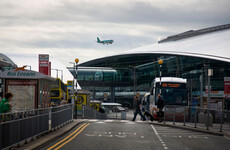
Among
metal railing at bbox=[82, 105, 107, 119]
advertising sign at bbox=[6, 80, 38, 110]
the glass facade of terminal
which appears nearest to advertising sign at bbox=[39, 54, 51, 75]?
metal railing at bbox=[82, 105, 107, 119]

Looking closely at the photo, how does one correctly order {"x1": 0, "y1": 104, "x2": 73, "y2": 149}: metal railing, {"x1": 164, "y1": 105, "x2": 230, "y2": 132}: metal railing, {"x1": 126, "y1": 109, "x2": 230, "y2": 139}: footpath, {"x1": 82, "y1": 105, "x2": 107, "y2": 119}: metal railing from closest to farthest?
{"x1": 0, "y1": 104, "x2": 73, "y2": 149}: metal railing, {"x1": 126, "y1": 109, "x2": 230, "y2": 139}: footpath, {"x1": 164, "y1": 105, "x2": 230, "y2": 132}: metal railing, {"x1": 82, "y1": 105, "x2": 107, "y2": 119}: metal railing

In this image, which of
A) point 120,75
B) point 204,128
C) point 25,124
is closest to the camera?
point 25,124

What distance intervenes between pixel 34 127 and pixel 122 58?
86.0 metres

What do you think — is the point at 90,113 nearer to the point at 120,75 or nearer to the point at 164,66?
the point at 164,66

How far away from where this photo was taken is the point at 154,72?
88.2 m

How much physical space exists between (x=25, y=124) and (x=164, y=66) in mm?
69068

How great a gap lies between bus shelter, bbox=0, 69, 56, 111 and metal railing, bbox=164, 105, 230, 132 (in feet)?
30.0

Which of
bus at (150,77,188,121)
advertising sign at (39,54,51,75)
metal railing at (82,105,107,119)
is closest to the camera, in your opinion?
advertising sign at (39,54,51,75)

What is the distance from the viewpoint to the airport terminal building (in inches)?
2586

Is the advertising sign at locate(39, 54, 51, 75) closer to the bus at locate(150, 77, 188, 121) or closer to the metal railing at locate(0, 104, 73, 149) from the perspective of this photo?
the bus at locate(150, 77, 188, 121)

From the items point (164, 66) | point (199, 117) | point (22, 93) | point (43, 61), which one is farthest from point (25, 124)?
point (164, 66)

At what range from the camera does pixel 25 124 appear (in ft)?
46.4

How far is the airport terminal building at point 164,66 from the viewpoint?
216ft

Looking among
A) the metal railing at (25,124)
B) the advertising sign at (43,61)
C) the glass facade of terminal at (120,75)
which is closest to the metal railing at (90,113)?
the advertising sign at (43,61)
